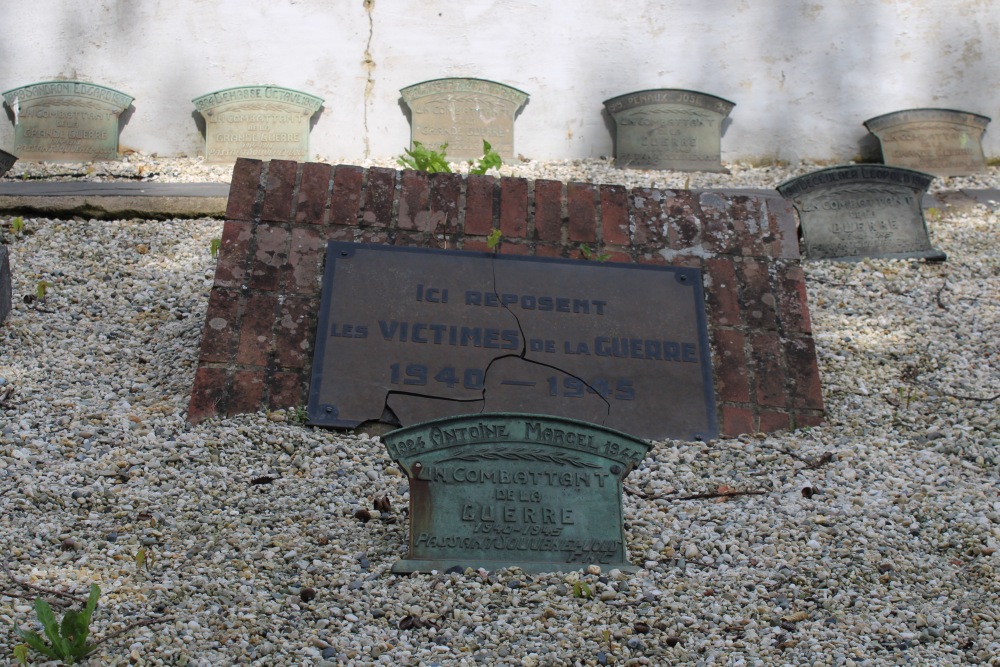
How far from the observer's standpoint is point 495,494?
2957mm

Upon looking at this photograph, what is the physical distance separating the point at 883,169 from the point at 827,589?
12.4 feet

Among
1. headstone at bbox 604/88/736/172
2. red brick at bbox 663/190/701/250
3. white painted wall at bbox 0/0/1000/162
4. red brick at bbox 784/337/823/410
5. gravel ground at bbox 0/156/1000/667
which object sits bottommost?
gravel ground at bbox 0/156/1000/667

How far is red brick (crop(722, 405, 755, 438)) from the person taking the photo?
151 inches

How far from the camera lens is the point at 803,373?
404 cm

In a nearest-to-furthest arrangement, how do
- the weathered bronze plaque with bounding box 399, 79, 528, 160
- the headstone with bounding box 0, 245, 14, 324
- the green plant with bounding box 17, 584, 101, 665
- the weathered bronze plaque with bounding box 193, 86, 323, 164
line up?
the green plant with bounding box 17, 584, 101, 665 < the headstone with bounding box 0, 245, 14, 324 < the weathered bronze plaque with bounding box 193, 86, 323, 164 < the weathered bronze plaque with bounding box 399, 79, 528, 160

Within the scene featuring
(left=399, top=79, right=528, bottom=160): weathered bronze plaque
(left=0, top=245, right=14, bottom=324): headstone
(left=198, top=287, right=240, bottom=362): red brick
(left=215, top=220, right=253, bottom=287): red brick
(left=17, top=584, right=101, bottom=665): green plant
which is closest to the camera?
(left=17, top=584, right=101, bottom=665): green plant

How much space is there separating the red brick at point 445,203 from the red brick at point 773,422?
1323 millimetres

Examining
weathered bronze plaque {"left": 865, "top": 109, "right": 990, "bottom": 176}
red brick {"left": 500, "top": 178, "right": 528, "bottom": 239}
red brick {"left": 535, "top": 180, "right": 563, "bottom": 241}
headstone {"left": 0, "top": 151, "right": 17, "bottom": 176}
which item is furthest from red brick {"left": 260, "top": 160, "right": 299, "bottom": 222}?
weathered bronze plaque {"left": 865, "top": 109, "right": 990, "bottom": 176}

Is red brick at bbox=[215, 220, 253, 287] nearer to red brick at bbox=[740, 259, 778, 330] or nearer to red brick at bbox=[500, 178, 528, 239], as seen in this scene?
red brick at bbox=[500, 178, 528, 239]

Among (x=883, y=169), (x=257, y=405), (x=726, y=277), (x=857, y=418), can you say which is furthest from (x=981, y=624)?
(x=883, y=169)

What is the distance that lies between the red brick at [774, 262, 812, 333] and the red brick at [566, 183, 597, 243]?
0.74 meters

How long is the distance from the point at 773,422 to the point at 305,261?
1.79 metres

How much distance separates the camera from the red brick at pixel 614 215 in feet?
13.8

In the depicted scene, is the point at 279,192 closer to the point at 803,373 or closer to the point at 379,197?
the point at 379,197
